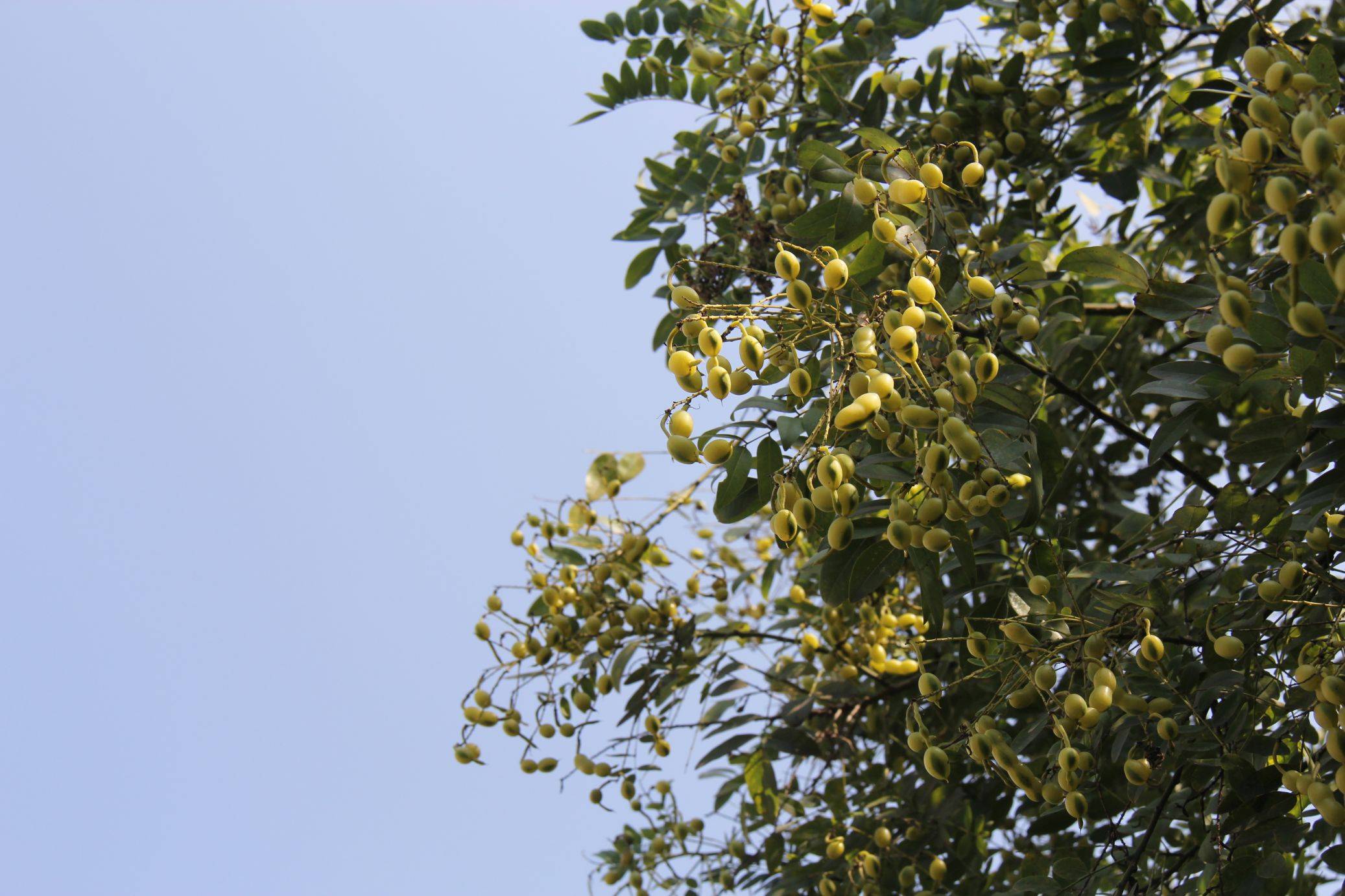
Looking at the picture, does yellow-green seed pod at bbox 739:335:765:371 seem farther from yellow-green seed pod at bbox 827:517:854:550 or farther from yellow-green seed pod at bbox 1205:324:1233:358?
yellow-green seed pod at bbox 1205:324:1233:358

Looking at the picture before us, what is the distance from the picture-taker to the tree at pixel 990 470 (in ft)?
2.97

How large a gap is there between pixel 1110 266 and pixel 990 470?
0.87 feet

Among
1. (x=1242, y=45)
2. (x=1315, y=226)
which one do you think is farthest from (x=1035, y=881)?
(x=1242, y=45)

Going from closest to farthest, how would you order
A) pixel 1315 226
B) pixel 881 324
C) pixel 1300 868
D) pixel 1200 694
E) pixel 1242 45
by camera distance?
pixel 1315 226 → pixel 881 324 → pixel 1200 694 → pixel 1300 868 → pixel 1242 45

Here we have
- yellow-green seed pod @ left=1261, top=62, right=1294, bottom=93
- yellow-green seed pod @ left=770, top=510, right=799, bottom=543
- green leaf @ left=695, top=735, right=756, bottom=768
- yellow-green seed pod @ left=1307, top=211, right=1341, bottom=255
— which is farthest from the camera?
green leaf @ left=695, top=735, right=756, bottom=768

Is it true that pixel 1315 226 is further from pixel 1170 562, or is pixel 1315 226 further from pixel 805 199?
pixel 805 199

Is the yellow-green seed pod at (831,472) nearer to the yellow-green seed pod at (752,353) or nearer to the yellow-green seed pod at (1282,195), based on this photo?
the yellow-green seed pod at (752,353)

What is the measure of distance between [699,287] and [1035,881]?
96 centimetres

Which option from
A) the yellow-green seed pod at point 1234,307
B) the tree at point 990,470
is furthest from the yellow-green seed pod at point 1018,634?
the yellow-green seed pod at point 1234,307

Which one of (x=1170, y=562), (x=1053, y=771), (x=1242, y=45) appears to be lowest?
(x=1053, y=771)

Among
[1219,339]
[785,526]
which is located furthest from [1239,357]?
[785,526]

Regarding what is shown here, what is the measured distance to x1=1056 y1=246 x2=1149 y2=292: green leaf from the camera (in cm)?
103

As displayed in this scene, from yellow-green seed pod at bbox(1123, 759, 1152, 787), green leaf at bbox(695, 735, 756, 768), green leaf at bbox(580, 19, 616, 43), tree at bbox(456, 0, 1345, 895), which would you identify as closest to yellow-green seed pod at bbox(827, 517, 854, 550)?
tree at bbox(456, 0, 1345, 895)

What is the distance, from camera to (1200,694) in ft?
3.51
